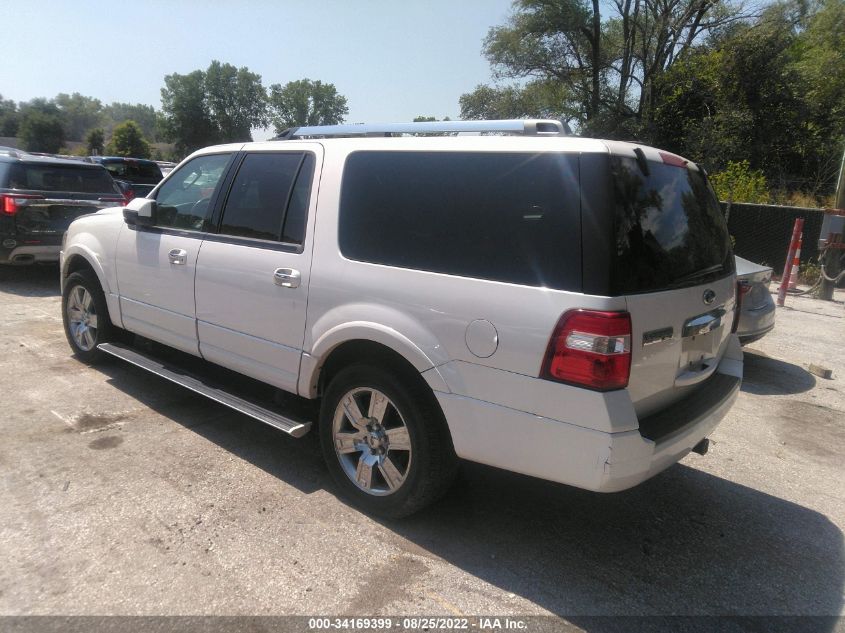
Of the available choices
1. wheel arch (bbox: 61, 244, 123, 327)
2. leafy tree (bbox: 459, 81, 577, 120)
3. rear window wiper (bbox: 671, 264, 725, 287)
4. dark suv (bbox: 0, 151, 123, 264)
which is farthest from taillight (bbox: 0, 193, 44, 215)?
leafy tree (bbox: 459, 81, 577, 120)

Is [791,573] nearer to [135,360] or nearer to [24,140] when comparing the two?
[135,360]

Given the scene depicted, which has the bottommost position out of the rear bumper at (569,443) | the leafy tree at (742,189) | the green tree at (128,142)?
the rear bumper at (569,443)

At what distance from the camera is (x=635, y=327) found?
2510mm

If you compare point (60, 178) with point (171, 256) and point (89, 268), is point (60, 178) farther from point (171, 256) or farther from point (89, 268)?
point (171, 256)

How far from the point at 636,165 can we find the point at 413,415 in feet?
5.08

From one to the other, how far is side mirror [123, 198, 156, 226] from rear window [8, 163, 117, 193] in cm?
530

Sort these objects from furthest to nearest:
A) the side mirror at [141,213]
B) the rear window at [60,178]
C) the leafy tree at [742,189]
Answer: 1. the leafy tree at [742,189]
2. the rear window at [60,178]
3. the side mirror at [141,213]

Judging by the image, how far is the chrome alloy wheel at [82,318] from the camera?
5.27 meters

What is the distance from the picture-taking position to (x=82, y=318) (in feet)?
17.8

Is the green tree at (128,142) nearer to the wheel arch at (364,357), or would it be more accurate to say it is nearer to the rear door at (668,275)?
the wheel arch at (364,357)

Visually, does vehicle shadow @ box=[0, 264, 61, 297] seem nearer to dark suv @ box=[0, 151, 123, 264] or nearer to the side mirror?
dark suv @ box=[0, 151, 123, 264]

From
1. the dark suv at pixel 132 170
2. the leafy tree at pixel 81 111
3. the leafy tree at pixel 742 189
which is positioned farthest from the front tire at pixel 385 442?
the leafy tree at pixel 81 111

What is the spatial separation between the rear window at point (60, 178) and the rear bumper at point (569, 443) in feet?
27.7

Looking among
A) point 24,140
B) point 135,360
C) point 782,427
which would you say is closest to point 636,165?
point 782,427
